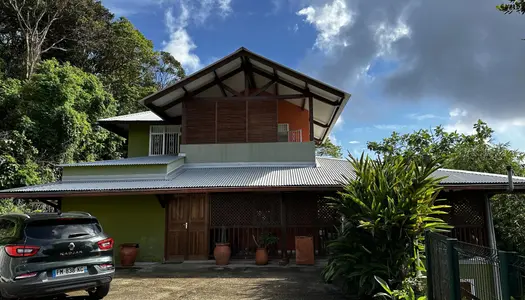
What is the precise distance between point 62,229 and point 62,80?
19.2m

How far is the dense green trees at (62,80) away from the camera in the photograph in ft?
64.7

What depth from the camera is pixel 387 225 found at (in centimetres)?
597

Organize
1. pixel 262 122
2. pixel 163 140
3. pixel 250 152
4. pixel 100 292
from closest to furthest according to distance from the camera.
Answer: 1. pixel 100 292
2. pixel 250 152
3. pixel 262 122
4. pixel 163 140

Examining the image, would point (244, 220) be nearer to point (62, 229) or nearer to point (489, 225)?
point (62, 229)

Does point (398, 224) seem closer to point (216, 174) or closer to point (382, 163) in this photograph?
point (382, 163)

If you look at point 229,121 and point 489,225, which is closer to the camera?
point 489,225

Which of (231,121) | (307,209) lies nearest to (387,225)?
(307,209)

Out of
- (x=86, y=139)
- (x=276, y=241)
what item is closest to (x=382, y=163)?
(x=276, y=241)

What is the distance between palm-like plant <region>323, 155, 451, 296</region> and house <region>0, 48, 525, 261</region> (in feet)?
Result: 8.35

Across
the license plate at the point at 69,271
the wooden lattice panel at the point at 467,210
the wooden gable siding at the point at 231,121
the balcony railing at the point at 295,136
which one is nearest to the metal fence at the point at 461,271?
the license plate at the point at 69,271

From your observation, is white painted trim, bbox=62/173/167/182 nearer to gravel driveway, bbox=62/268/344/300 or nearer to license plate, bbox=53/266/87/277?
gravel driveway, bbox=62/268/344/300

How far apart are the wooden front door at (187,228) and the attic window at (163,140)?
3.86 metres

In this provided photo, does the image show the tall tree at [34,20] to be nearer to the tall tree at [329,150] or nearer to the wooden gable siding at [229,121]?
the wooden gable siding at [229,121]

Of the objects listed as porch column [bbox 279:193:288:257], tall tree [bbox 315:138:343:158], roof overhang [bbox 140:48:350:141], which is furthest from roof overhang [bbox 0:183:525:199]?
tall tree [bbox 315:138:343:158]
